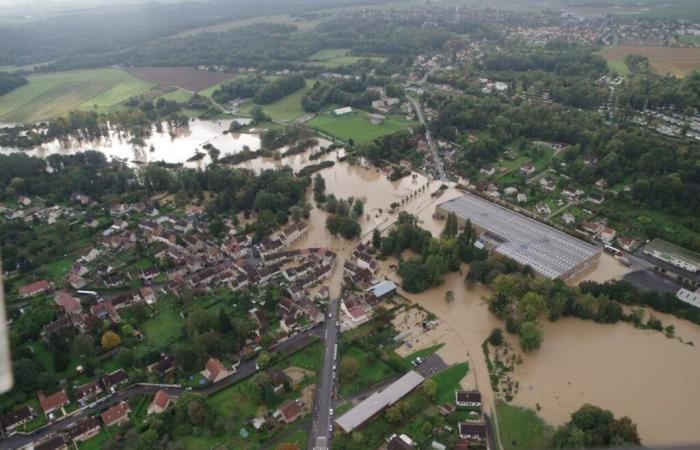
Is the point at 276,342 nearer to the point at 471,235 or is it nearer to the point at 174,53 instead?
the point at 471,235

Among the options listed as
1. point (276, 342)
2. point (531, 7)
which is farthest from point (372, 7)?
point (276, 342)

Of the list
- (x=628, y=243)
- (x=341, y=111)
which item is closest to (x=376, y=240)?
(x=628, y=243)

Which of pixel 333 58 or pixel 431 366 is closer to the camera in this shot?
pixel 431 366

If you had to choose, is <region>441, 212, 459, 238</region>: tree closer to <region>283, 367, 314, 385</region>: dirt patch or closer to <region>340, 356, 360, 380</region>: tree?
<region>340, 356, 360, 380</region>: tree

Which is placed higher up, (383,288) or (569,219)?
(383,288)

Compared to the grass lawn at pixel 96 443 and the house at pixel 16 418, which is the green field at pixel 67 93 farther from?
the grass lawn at pixel 96 443

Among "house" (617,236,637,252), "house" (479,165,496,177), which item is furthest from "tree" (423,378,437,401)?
"house" (479,165,496,177)

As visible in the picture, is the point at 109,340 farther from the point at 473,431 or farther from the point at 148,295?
the point at 473,431

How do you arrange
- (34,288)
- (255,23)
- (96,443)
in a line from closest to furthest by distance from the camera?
1. (96,443)
2. (34,288)
3. (255,23)
